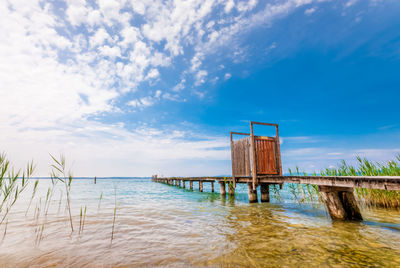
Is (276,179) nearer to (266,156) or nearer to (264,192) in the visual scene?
(266,156)

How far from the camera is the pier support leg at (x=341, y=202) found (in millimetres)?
5285

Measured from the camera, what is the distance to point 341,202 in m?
5.41

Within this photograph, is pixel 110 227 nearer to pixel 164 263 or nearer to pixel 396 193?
pixel 164 263

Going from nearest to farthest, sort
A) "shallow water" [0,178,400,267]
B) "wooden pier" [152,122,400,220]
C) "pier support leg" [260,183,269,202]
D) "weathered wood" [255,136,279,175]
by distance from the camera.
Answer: "shallow water" [0,178,400,267] → "wooden pier" [152,122,400,220] → "weathered wood" [255,136,279,175] → "pier support leg" [260,183,269,202]

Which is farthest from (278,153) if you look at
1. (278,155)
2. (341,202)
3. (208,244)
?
(208,244)

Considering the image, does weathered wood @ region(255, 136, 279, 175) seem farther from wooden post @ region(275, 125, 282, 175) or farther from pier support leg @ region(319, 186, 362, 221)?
pier support leg @ region(319, 186, 362, 221)

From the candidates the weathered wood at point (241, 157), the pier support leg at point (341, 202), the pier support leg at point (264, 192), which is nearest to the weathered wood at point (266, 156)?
the weathered wood at point (241, 157)

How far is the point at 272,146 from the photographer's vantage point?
928 centimetres

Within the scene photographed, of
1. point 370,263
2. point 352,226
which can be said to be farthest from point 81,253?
point 352,226

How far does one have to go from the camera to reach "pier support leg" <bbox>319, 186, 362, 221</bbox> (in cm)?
529

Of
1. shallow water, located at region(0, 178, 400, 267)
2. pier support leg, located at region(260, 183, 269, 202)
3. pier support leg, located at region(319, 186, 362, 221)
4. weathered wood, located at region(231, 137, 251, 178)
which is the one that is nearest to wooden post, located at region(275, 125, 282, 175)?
weathered wood, located at region(231, 137, 251, 178)

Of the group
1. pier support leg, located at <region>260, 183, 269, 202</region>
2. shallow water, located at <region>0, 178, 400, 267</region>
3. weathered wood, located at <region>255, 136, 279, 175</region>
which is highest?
→ weathered wood, located at <region>255, 136, 279, 175</region>

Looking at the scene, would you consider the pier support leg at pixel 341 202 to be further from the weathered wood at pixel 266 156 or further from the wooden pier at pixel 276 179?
the weathered wood at pixel 266 156

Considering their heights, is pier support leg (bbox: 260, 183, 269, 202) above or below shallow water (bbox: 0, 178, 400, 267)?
above
